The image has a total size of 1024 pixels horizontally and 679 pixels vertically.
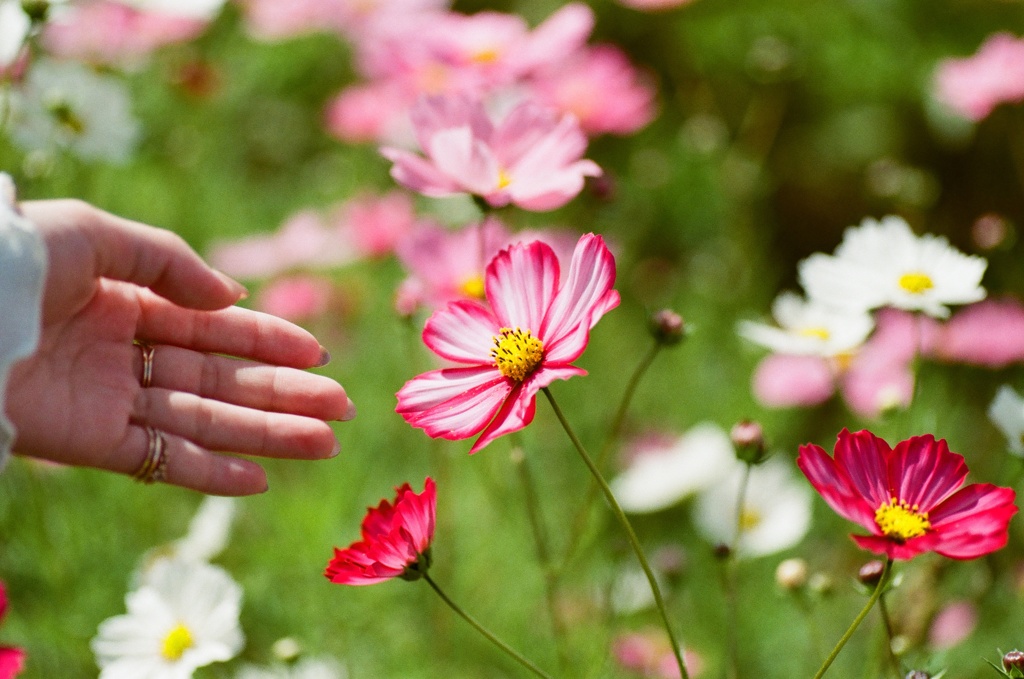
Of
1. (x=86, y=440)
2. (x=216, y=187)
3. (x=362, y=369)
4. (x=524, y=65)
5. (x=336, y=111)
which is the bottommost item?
(x=362, y=369)

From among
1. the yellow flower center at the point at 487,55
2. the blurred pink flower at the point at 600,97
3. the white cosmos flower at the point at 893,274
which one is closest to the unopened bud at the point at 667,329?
the white cosmos flower at the point at 893,274

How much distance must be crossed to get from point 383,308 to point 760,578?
0.80 metres

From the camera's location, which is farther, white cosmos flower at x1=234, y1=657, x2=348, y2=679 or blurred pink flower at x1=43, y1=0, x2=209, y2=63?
blurred pink flower at x1=43, y1=0, x2=209, y2=63

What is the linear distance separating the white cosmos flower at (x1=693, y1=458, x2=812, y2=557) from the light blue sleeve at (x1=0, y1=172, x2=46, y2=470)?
685 mm

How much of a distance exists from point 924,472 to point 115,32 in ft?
5.17

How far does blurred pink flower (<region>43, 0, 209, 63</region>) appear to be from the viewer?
162 centimetres

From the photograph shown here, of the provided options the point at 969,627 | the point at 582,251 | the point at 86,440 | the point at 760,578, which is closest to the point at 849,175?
the point at 760,578

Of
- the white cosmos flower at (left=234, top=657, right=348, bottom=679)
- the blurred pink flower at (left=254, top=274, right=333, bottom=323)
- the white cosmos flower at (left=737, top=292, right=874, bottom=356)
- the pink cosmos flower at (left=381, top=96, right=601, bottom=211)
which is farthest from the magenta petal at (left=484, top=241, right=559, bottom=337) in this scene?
the blurred pink flower at (left=254, top=274, right=333, bottom=323)

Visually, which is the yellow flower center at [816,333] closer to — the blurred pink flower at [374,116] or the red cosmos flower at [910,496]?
the red cosmos flower at [910,496]

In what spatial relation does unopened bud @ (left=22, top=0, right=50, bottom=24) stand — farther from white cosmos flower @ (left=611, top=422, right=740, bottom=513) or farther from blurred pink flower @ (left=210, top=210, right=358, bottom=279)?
white cosmos flower @ (left=611, top=422, right=740, bottom=513)

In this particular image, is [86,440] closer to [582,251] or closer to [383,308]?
[582,251]

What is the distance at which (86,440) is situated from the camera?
0.65 metres

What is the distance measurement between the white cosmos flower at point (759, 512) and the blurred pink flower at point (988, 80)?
1.94 feet

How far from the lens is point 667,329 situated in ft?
2.34
